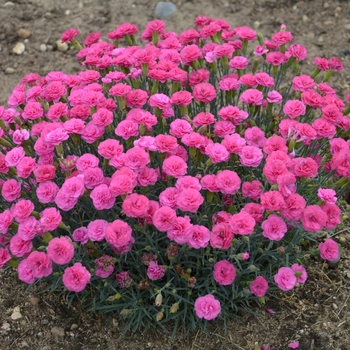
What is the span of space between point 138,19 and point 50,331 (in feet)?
10.4

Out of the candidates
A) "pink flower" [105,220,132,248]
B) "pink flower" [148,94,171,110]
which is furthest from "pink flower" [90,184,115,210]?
"pink flower" [148,94,171,110]

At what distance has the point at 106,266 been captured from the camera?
7.34ft

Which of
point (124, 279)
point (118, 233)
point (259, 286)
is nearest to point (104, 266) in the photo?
point (124, 279)

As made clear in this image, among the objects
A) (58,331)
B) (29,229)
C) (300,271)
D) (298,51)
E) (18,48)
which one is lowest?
(58,331)

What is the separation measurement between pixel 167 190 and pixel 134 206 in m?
0.19

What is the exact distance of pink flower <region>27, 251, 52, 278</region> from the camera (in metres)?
2.07

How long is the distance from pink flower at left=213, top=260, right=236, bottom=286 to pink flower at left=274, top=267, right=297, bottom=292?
0.65 feet

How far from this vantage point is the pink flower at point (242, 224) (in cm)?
205

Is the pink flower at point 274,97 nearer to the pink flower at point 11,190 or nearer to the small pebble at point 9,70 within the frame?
the pink flower at point 11,190

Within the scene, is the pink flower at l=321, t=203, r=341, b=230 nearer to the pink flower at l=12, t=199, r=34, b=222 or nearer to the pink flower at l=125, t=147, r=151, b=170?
the pink flower at l=125, t=147, r=151, b=170

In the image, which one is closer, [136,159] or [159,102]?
[136,159]

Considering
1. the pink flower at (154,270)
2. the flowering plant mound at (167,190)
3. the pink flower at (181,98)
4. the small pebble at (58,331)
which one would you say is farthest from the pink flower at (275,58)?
the small pebble at (58,331)

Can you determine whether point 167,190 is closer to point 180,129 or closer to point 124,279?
point 180,129

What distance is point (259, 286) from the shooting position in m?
2.33
